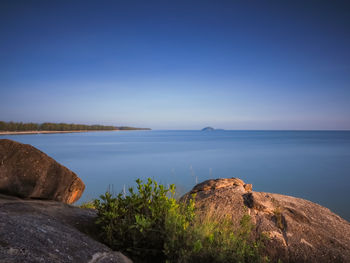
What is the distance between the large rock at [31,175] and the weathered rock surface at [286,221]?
12.0 ft

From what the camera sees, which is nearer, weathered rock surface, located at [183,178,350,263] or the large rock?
weathered rock surface, located at [183,178,350,263]

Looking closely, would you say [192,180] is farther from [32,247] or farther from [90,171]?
[32,247]

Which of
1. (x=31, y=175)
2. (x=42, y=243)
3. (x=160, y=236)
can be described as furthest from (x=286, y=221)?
(x=31, y=175)

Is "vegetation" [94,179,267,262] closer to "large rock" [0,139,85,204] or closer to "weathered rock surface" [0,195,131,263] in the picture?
"weathered rock surface" [0,195,131,263]

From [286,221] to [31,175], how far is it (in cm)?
622

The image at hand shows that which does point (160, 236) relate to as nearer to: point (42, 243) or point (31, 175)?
point (42, 243)

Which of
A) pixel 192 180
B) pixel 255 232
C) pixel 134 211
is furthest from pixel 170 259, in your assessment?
pixel 192 180

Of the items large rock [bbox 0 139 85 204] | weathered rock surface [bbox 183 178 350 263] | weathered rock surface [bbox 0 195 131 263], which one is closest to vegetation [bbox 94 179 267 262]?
weathered rock surface [bbox 0 195 131 263]

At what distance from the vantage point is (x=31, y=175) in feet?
18.6

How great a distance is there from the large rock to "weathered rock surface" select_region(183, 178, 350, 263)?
3.66 m

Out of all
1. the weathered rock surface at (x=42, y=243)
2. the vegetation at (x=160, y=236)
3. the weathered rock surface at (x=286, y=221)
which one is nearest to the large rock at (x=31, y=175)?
the weathered rock surface at (x=42, y=243)

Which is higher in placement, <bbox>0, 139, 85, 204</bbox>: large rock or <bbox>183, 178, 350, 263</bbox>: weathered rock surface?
<bbox>0, 139, 85, 204</bbox>: large rock

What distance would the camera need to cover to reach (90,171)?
25062 millimetres

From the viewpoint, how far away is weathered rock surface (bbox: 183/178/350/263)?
14.9 feet
